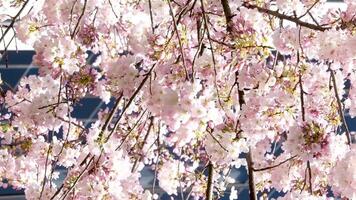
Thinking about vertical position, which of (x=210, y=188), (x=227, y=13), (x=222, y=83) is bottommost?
(x=210, y=188)

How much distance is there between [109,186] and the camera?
2613 mm

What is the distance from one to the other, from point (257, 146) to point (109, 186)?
69 cm

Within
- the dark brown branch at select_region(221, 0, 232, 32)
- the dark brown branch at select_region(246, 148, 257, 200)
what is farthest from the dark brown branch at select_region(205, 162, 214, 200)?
the dark brown branch at select_region(221, 0, 232, 32)

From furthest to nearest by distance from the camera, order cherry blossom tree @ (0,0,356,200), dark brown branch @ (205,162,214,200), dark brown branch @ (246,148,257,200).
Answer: dark brown branch @ (205,162,214,200) → dark brown branch @ (246,148,257,200) → cherry blossom tree @ (0,0,356,200)

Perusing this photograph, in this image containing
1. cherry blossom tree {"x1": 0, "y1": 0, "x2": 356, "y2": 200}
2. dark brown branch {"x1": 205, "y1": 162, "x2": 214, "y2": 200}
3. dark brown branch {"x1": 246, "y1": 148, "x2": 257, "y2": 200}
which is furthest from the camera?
dark brown branch {"x1": 205, "y1": 162, "x2": 214, "y2": 200}

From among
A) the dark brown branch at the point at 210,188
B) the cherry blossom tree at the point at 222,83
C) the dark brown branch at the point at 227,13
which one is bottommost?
the dark brown branch at the point at 210,188

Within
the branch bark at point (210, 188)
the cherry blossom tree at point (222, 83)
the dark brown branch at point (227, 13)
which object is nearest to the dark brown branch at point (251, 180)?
the cherry blossom tree at point (222, 83)

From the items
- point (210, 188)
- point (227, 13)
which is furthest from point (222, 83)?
point (210, 188)

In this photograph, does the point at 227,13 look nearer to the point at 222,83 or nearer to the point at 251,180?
the point at 222,83

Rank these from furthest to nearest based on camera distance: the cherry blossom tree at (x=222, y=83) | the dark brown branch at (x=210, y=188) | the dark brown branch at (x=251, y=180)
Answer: the dark brown branch at (x=210, y=188) → the dark brown branch at (x=251, y=180) → the cherry blossom tree at (x=222, y=83)

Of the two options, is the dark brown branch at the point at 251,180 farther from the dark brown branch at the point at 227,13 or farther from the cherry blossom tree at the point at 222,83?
the dark brown branch at the point at 227,13

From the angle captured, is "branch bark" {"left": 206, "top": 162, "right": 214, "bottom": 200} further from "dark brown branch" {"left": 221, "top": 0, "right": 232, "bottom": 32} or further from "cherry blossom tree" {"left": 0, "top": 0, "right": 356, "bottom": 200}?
"dark brown branch" {"left": 221, "top": 0, "right": 232, "bottom": 32}

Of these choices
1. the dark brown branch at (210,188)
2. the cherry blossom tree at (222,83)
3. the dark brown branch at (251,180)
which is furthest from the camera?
the dark brown branch at (210,188)

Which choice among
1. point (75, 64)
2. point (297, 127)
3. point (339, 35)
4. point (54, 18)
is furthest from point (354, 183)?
point (54, 18)
